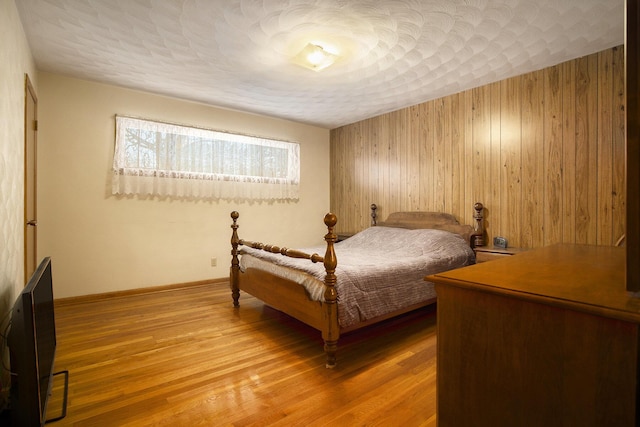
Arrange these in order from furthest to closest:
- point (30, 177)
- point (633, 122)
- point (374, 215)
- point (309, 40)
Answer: point (374, 215) → point (30, 177) → point (309, 40) → point (633, 122)

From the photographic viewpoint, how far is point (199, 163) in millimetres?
3871

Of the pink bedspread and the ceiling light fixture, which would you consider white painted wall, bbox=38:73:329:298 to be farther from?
the ceiling light fixture

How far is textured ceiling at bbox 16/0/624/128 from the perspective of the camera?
2.03 m

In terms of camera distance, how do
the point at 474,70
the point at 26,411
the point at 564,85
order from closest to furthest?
the point at 26,411 < the point at 564,85 < the point at 474,70

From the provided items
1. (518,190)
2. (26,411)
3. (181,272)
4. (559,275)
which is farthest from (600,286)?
(181,272)

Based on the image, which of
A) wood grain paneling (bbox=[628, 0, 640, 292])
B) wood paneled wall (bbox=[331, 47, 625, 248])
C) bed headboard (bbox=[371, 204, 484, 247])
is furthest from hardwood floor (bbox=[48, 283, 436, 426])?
wood paneled wall (bbox=[331, 47, 625, 248])

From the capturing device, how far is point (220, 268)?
162 inches

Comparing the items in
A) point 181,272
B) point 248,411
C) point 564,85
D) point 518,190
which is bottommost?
point 248,411

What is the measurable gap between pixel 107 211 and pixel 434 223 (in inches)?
147

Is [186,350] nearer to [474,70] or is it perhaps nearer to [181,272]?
[181,272]

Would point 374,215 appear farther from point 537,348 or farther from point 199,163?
point 537,348

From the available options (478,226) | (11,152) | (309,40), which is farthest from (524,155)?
(11,152)

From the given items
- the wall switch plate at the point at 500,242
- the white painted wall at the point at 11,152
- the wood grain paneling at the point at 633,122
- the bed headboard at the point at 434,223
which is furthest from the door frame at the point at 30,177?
the wall switch plate at the point at 500,242

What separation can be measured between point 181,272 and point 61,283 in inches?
45.4
